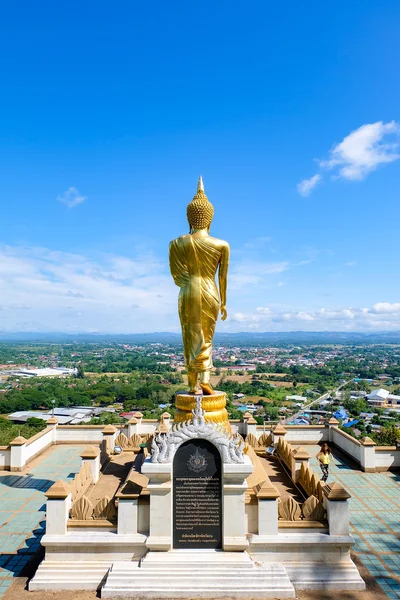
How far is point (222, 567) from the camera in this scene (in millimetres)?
7375

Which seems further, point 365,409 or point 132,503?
point 365,409

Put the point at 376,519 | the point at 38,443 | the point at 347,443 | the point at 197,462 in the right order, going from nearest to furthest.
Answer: the point at 197,462
the point at 376,519
the point at 38,443
the point at 347,443

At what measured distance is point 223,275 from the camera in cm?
1162

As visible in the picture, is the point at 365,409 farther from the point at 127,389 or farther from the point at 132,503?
the point at 132,503

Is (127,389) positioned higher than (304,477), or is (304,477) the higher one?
(304,477)

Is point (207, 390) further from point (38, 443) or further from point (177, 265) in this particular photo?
point (38, 443)

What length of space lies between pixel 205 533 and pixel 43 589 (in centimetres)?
303

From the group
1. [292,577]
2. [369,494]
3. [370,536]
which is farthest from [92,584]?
[369,494]

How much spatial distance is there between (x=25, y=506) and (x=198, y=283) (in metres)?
7.44

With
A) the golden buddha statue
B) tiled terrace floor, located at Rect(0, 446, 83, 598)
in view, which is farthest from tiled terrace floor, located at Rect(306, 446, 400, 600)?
tiled terrace floor, located at Rect(0, 446, 83, 598)

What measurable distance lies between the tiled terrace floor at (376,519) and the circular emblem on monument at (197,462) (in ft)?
12.4

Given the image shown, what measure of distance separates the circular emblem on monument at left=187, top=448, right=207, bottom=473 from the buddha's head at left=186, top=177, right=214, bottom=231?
6192 millimetres

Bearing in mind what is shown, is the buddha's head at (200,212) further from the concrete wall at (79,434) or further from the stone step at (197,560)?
the concrete wall at (79,434)

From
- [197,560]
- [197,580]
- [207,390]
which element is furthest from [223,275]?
[197,580]
